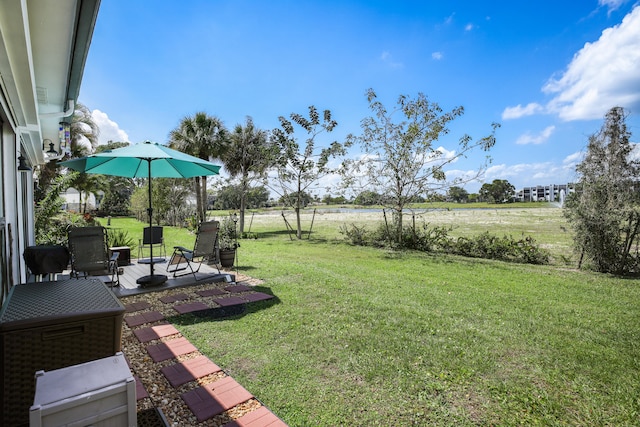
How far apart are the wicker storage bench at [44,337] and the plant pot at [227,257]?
17.1ft

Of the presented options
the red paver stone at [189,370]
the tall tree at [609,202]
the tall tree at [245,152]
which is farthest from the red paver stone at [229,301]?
the tall tree at [245,152]

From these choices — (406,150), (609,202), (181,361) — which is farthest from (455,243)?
(181,361)

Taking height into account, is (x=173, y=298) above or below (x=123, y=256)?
below

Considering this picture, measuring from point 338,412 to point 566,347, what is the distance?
9.58 feet

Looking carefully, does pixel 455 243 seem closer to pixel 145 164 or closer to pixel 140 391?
pixel 145 164

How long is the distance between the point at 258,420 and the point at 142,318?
266 cm

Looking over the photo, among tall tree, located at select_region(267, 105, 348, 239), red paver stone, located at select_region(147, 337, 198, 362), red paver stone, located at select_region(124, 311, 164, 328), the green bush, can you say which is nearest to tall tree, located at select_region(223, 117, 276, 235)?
tall tree, located at select_region(267, 105, 348, 239)

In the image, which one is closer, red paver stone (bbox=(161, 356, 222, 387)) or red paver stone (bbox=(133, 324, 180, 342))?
red paver stone (bbox=(161, 356, 222, 387))

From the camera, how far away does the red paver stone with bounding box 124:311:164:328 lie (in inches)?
155

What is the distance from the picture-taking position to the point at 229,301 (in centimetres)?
483

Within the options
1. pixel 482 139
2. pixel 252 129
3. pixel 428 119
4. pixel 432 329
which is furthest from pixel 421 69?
pixel 432 329

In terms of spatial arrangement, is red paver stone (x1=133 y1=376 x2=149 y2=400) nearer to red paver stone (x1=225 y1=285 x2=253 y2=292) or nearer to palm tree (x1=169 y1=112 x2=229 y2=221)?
red paver stone (x1=225 y1=285 x2=253 y2=292)

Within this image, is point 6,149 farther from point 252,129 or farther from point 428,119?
point 252,129

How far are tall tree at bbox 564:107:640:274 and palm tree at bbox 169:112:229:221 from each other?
15.8 m
